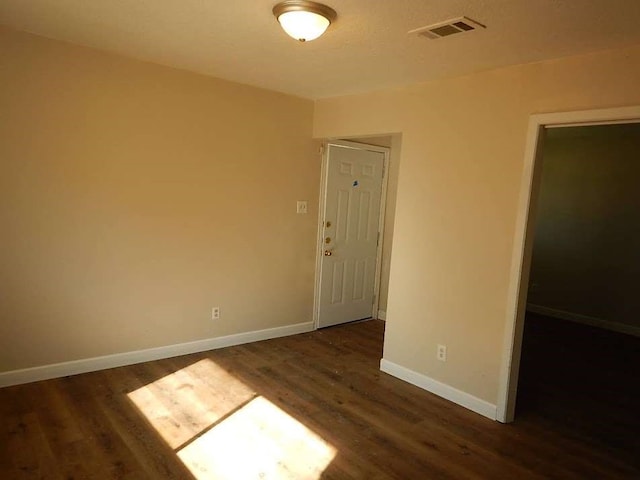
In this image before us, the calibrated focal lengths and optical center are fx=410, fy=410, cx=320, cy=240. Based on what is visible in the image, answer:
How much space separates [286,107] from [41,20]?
211cm

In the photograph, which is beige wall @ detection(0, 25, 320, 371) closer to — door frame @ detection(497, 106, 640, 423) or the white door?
the white door

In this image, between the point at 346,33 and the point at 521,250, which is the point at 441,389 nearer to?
the point at 521,250

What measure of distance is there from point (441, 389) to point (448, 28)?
2531 millimetres

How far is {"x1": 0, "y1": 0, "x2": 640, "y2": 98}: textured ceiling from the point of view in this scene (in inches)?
77.2

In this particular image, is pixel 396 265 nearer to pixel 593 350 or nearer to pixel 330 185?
pixel 330 185

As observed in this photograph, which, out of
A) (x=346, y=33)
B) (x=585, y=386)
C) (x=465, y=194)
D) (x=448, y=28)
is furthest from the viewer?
(x=585, y=386)

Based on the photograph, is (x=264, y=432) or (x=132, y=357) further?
(x=132, y=357)

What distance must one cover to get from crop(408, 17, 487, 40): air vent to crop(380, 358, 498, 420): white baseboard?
2450 millimetres

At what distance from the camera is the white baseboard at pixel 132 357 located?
2967mm

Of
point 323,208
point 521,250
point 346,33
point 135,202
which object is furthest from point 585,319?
point 135,202

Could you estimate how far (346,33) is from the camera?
7.65 ft

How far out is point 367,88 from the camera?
3.61 metres

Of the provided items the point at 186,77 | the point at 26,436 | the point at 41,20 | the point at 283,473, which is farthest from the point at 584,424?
the point at 41,20

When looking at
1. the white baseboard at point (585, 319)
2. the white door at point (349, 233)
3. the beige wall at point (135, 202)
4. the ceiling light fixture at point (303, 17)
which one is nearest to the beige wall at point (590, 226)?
the white baseboard at point (585, 319)
